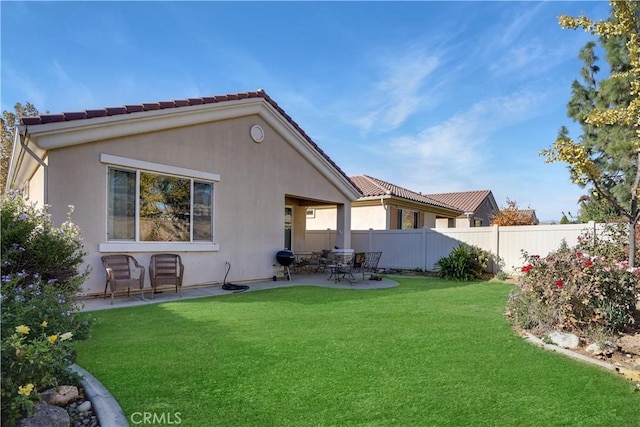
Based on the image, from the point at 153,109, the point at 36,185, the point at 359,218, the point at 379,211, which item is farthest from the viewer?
the point at 359,218

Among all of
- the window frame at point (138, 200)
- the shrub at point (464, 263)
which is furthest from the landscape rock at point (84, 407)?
the shrub at point (464, 263)

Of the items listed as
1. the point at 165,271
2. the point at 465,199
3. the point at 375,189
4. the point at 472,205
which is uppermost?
the point at 465,199

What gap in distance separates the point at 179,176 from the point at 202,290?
326cm

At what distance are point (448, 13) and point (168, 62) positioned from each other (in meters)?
8.51

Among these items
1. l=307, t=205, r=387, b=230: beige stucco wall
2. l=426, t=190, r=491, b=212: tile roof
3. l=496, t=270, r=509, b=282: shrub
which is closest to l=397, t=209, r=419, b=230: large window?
l=307, t=205, r=387, b=230: beige stucco wall

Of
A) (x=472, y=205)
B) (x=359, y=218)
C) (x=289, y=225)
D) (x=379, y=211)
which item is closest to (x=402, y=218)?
(x=379, y=211)

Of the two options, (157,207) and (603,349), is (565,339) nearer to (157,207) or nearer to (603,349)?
(603,349)

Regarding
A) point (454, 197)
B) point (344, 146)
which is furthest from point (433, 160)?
point (454, 197)

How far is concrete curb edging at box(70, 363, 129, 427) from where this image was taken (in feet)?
10.3

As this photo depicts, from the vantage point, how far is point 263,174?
12727mm

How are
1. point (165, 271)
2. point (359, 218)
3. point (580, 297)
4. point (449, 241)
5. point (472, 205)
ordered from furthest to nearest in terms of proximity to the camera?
1. point (472, 205)
2. point (359, 218)
3. point (449, 241)
4. point (165, 271)
5. point (580, 297)

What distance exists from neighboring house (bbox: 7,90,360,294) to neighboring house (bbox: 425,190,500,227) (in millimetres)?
19863

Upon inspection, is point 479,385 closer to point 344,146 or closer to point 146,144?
point 146,144

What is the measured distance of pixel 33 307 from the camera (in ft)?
12.0
